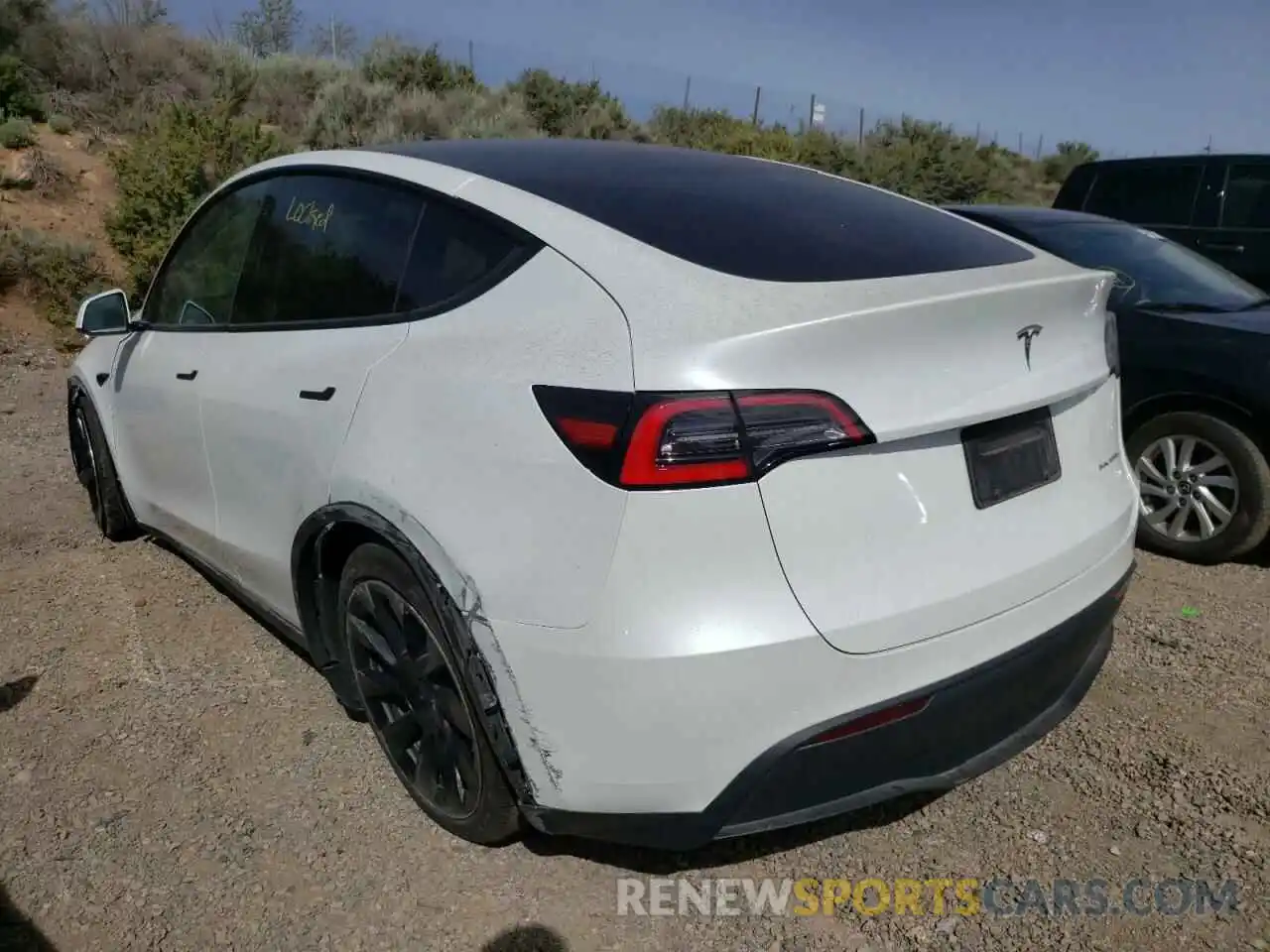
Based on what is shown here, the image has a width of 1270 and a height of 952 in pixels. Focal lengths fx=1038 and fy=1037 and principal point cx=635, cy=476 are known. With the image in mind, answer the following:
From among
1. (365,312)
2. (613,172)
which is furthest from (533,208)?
(365,312)

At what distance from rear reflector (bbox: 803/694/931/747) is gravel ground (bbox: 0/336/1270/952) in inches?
23.3

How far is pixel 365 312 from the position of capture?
2697mm

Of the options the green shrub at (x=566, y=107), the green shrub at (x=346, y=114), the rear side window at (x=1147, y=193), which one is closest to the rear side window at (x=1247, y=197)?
the rear side window at (x=1147, y=193)

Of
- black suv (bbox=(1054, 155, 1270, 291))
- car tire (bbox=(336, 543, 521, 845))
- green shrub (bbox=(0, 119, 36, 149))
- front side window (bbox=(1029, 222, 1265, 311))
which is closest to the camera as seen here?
car tire (bbox=(336, 543, 521, 845))

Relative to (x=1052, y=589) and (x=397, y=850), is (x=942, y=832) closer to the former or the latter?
(x=1052, y=589)

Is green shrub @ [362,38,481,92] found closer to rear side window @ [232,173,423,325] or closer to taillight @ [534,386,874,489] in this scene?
rear side window @ [232,173,423,325]

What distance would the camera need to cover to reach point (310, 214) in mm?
3125

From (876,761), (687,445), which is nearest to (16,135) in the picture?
(687,445)

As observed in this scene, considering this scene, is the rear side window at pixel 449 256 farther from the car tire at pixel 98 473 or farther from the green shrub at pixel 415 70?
the green shrub at pixel 415 70

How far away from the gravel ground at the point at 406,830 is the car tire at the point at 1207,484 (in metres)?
0.73

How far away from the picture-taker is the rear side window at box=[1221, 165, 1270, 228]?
7.38m

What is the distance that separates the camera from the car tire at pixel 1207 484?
4.37 meters

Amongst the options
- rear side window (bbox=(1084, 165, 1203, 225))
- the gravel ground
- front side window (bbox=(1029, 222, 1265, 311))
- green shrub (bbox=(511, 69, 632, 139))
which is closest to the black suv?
rear side window (bbox=(1084, 165, 1203, 225))

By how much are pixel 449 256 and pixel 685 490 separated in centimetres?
100
